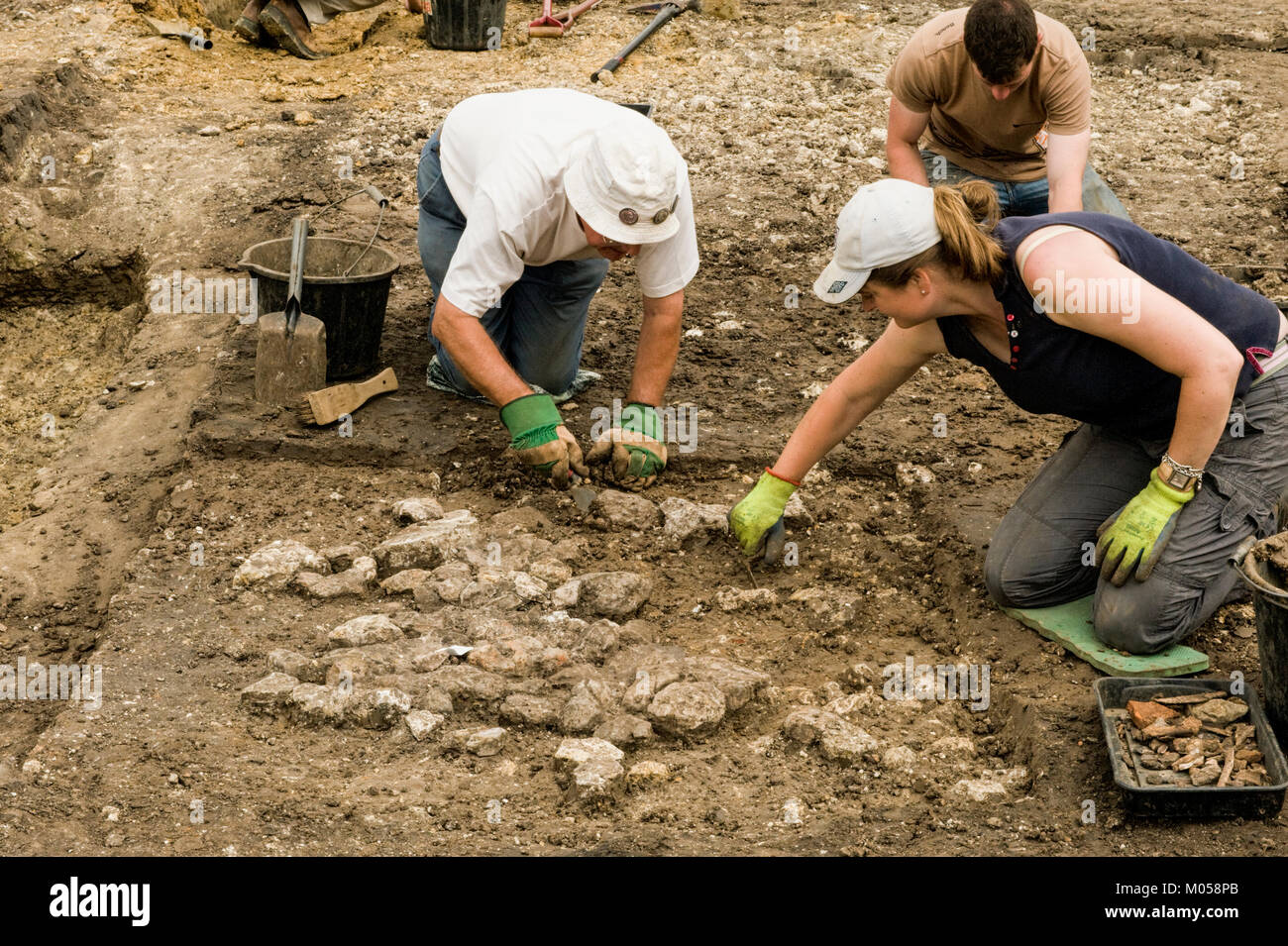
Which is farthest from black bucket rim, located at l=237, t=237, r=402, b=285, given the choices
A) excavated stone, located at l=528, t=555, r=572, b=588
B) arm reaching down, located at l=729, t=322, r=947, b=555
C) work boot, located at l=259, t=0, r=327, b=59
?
work boot, located at l=259, t=0, r=327, b=59

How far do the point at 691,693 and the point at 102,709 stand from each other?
4.39 feet

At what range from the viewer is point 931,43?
13.4 feet

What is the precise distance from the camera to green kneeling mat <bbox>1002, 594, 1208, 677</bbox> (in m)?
2.98

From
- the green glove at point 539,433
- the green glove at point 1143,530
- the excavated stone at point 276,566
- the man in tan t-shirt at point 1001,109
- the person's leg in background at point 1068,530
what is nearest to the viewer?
the green glove at point 1143,530

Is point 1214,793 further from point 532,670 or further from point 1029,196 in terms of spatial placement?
point 1029,196

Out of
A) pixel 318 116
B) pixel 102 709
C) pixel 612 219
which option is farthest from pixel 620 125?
pixel 318 116

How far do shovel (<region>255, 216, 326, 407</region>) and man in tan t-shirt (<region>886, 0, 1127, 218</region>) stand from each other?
200cm

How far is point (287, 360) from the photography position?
400cm

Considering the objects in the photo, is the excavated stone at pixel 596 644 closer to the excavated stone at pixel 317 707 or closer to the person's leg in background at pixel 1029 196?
the excavated stone at pixel 317 707

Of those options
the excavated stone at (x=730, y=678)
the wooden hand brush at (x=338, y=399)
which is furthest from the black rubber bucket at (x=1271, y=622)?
the wooden hand brush at (x=338, y=399)

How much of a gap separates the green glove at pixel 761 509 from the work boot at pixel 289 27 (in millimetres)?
4866

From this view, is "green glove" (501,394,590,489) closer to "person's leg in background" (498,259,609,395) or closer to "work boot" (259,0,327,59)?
"person's leg in background" (498,259,609,395)

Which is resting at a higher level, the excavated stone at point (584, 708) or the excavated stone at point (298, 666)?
the excavated stone at point (584, 708)

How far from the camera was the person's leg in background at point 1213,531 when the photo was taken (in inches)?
118
